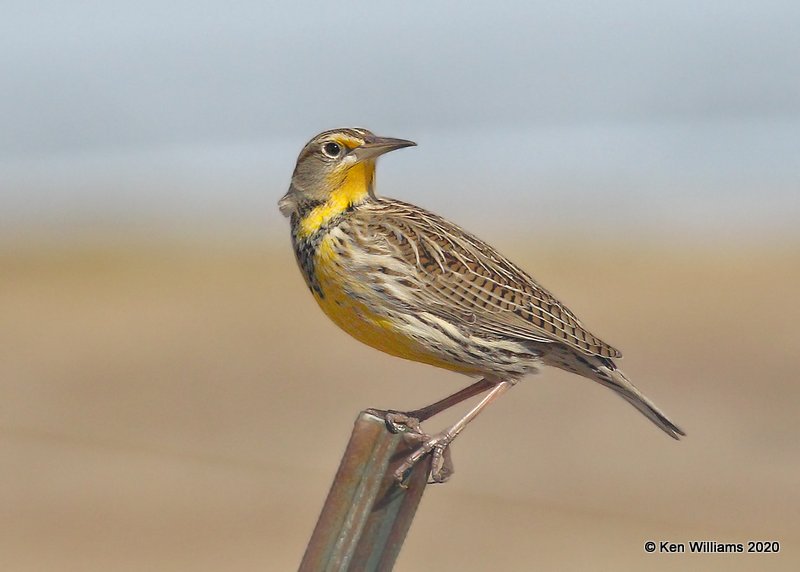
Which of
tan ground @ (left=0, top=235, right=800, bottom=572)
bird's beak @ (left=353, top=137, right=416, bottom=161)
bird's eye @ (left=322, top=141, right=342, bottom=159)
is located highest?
bird's beak @ (left=353, top=137, right=416, bottom=161)

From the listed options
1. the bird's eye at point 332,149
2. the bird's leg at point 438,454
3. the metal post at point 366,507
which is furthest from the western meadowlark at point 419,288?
the metal post at point 366,507

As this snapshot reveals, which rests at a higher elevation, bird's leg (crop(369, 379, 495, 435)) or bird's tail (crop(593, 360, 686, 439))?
bird's tail (crop(593, 360, 686, 439))

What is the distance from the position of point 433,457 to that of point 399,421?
0.45ft

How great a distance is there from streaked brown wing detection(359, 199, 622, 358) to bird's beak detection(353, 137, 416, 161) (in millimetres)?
168

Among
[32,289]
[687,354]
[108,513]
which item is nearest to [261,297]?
[32,289]

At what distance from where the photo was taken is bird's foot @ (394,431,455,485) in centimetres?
A: 375

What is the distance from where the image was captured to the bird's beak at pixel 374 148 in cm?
541

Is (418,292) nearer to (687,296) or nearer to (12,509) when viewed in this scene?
(12,509)

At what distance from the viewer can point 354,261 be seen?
5.07 metres

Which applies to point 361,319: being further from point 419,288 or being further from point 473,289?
point 473,289

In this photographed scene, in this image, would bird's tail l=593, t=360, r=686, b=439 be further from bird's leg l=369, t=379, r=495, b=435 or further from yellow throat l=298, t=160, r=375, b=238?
yellow throat l=298, t=160, r=375, b=238

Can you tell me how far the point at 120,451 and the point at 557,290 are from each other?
8.37 m

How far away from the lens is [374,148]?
547cm

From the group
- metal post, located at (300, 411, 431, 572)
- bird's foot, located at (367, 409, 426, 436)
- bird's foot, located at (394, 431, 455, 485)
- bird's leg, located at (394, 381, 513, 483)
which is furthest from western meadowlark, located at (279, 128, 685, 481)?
metal post, located at (300, 411, 431, 572)
